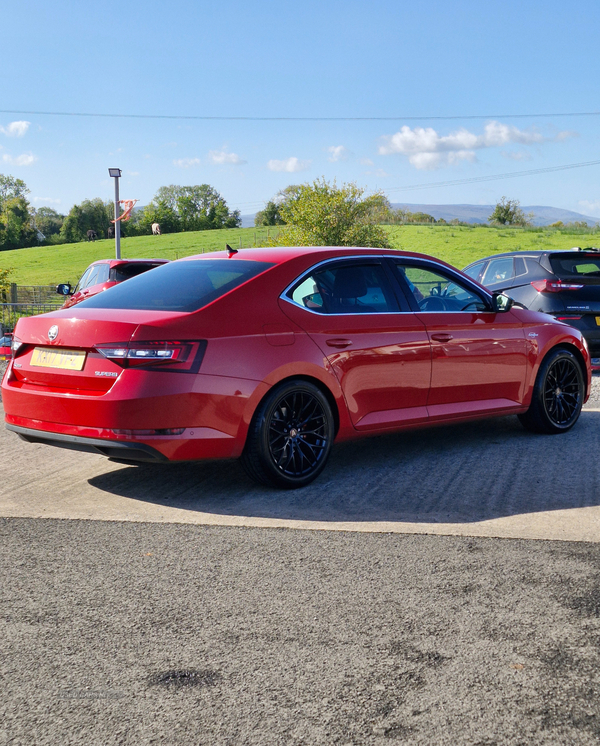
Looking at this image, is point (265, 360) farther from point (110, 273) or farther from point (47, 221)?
point (47, 221)

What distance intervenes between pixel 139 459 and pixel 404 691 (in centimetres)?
266

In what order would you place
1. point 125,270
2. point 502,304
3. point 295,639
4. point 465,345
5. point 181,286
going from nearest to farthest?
point 295,639 → point 181,286 → point 465,345 → point 502,304 → point 125,270

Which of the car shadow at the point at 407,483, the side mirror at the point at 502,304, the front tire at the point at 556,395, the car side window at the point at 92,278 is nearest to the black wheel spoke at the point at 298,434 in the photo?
the car shadow at the point at 407,483

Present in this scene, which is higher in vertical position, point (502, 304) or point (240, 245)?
point (240, 245)

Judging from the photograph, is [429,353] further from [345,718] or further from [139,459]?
[345,718]

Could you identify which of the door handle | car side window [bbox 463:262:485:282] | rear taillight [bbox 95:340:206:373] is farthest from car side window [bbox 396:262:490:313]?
car side window [bbox 463:262:485:282]

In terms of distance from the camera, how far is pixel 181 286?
566 centimetres

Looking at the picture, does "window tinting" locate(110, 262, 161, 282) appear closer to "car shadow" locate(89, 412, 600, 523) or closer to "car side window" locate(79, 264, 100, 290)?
"car side window" locate(79, 264, 100, 290)

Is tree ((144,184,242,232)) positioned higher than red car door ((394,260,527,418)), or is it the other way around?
tree ((144,184,242,232))

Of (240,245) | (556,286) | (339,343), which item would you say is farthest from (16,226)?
(339,343)

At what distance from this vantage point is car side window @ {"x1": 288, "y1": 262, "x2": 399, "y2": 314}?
228 inches

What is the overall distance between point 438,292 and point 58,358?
9.98ft

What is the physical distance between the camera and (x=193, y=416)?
16.5 feet

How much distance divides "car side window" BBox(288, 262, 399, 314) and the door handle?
0.22 metres
